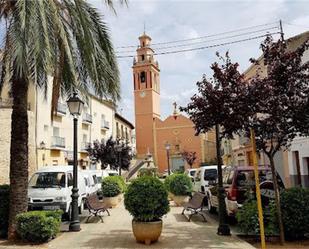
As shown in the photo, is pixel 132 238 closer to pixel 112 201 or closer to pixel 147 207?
pixel 147 207

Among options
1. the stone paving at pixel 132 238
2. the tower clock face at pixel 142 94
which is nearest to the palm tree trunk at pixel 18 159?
the stone paving at pixel 132 238

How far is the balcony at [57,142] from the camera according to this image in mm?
33156

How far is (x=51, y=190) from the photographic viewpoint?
45.2 ft

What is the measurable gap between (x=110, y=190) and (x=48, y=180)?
597 centimetres

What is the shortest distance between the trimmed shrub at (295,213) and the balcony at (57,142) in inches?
1038

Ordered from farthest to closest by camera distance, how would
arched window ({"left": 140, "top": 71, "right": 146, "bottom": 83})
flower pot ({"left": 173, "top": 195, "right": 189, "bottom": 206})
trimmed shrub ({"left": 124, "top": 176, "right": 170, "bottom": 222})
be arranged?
arched window ({"left": 140, "top": 71, "right": 146, "bottom": 83}) → flower pot ({"left": 173, "top": 195, "right": 189, "bottom": 206}) → trimmed shrub ({"left": 124, "top": 176, "right": 170, "bottom": 222})

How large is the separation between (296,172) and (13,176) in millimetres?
16625

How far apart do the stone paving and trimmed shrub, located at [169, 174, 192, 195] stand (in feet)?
20.6

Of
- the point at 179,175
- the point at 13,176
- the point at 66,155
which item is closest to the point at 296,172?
the point at 179,175

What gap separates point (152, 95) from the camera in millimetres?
73562

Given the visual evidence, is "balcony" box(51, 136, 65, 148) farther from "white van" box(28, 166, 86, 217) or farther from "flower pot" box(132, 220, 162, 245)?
"flower pot" box(132, 220, 162, 245)

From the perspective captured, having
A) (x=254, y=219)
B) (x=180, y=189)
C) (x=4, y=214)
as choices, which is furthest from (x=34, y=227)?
(x=180, y=189)

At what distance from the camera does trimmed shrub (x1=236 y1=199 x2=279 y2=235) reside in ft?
30.2

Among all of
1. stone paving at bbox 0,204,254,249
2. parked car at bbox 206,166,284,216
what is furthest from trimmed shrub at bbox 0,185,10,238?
parked car at bbox 206,166,284,216
